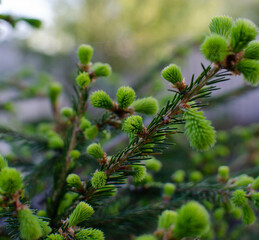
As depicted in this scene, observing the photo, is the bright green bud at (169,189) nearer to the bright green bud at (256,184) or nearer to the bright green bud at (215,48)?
the bright green bud at (256,184)

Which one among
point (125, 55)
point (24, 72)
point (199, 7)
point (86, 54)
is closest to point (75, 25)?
point (125, 55)

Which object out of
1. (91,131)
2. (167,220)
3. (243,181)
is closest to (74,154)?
(91,131)

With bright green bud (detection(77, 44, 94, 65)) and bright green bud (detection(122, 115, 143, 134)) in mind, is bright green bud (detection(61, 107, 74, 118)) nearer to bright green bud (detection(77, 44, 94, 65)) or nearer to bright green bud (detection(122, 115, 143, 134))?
bright green bud (detection(77, 44, 94, 65))

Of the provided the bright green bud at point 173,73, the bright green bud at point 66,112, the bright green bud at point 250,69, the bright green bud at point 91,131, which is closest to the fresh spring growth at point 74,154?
the bright green bud at point 91,131

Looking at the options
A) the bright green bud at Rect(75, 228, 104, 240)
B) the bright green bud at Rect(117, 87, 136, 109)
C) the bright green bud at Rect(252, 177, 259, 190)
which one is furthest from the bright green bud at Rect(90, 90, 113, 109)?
the bright green bud at Rect(252, 177, 259, 190)

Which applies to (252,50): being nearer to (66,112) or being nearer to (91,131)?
(91,131)

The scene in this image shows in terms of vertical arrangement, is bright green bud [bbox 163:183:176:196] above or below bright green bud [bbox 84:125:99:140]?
below
